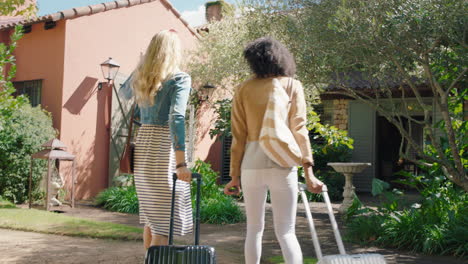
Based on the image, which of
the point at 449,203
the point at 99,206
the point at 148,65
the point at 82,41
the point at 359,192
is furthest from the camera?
the point at 359,192

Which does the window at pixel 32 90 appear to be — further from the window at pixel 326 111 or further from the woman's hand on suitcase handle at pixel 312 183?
the woman's hand on suitcase handle at pixel 312 183

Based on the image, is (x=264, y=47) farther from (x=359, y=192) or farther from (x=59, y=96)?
(x=359, y=192)

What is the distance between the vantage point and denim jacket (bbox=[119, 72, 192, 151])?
2.73 metres

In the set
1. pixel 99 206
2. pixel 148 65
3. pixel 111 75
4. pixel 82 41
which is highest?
pixel 82 41

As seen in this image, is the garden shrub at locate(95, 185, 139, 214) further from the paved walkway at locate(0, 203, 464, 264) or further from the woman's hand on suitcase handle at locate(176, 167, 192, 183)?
the woman's hand on suitcase handle at locate(176, 167, 192, 183)

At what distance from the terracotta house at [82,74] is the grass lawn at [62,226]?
242cm

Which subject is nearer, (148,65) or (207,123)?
(148,65)

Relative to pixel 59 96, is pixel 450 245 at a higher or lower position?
lower

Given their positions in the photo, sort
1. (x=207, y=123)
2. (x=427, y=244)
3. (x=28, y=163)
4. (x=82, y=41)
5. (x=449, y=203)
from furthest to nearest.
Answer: (x=207, y=123) < (x=82, y=41) < (x=28, y=163) < (x=449, y=203) < (x=427, y=244)

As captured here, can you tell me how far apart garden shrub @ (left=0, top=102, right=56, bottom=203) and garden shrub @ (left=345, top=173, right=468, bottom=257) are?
17.1 feet

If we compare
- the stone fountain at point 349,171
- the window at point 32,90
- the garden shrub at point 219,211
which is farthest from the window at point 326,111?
the window at point 32,90

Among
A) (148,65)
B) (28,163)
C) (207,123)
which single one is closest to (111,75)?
(28,163)

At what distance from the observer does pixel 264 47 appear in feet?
8.76

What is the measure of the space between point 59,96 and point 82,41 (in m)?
1.20
